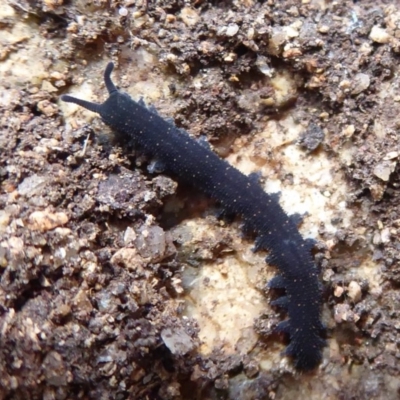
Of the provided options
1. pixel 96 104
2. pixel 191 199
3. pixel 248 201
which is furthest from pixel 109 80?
pixel 248 201

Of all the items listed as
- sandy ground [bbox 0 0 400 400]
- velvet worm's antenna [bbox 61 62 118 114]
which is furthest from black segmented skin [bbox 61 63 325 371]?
sandy ground [bbox 0 0 400 400]

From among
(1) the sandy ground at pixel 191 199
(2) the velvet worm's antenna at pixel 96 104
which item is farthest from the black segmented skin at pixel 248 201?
(1) the sandy ground at pixel 191 199

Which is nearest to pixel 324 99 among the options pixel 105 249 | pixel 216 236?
pixel 216 236

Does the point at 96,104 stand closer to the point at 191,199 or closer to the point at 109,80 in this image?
the point at 109,80

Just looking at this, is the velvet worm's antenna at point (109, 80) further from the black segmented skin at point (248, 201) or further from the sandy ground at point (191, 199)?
the sandy ground at point (191, 199)

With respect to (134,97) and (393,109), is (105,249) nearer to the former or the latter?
(134,97)

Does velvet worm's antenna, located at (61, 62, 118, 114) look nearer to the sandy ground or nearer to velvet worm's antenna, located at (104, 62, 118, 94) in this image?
velvet worm's antenna, located at (104, 62, 118, 94)
